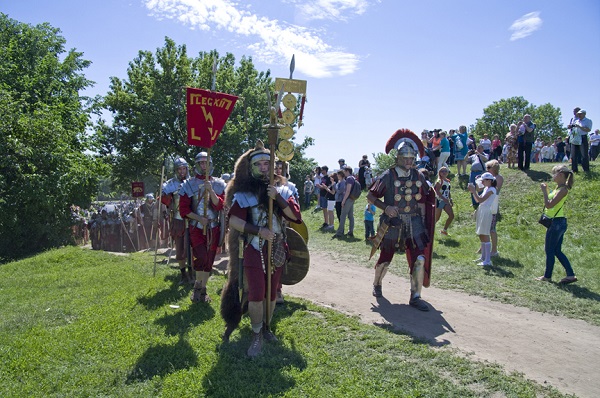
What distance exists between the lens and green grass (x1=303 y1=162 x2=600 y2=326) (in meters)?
→ 6.58

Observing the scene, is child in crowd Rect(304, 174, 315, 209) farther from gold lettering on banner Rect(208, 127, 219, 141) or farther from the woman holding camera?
gold lettering on banner Rect(208, 127, 219, 141)

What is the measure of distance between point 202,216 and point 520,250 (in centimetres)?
703

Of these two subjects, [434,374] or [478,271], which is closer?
[434,374]

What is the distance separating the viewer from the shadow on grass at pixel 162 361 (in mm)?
4223

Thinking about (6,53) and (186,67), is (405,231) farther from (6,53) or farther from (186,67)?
(186,67)

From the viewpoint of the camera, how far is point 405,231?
20.0 ft

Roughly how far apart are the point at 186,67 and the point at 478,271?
25.3 meters

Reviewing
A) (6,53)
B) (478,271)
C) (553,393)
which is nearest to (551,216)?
(478,271)

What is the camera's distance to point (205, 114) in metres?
6.19

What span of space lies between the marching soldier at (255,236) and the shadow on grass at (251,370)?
134 millimetres

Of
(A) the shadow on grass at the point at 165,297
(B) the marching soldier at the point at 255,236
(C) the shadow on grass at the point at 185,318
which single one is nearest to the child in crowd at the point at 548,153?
(A) the shadow on grass at the point at 165,297

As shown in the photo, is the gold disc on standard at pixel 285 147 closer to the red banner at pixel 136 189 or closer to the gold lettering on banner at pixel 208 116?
the gold lettering on banner at pixel 208 116

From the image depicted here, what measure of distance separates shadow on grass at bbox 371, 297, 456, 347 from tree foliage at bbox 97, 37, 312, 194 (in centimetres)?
2180

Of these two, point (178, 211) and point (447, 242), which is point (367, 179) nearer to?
point (447, 242)
